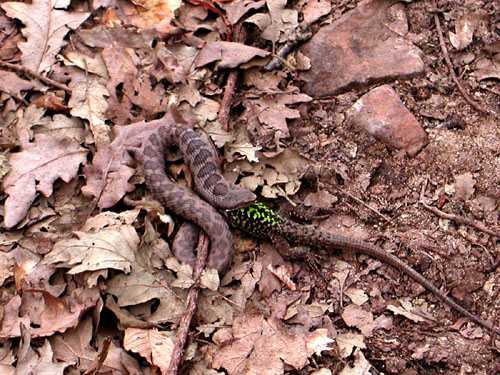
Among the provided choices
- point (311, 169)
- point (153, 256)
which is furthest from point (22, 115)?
point (311, 169)

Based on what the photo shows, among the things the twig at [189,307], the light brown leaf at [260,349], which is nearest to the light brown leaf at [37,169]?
the twig at [189,307]

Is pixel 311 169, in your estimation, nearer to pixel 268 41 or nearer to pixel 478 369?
pixel 268 41

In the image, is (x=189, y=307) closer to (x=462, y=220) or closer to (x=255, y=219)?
(x=255, y=219)

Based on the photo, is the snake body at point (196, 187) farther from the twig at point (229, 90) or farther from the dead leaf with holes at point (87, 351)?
the dead leaf with holes at point (87, 351)

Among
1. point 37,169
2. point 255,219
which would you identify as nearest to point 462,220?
point 255,219

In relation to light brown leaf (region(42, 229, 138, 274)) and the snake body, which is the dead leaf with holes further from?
the snake body

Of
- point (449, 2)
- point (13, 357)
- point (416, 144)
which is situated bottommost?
point (13, 357)

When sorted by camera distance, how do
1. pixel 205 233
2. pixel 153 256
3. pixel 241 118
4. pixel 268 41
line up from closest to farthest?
pixel 153 256 → pixel 205 233 → pixel 241 118 → pixel 268 41
